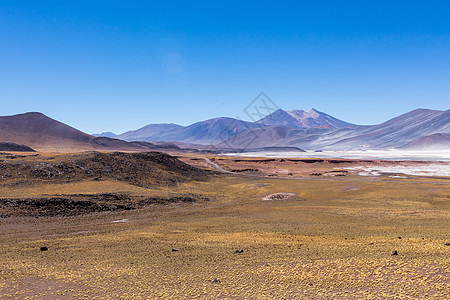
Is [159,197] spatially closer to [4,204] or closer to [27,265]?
[4,204]

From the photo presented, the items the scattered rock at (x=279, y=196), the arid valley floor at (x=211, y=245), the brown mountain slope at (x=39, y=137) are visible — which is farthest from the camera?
the brown mountain slope at (x=39, y=137)

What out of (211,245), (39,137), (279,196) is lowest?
(279,196)

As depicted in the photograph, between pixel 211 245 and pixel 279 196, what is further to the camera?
pixel 279 196

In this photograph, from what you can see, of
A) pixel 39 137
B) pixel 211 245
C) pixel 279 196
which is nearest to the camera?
pixel 211 245

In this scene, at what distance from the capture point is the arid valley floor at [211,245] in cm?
1139

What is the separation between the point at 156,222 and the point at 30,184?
70.0 ft

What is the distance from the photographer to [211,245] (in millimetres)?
16859

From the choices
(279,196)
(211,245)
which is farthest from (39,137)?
(211,245)

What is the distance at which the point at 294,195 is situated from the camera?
4038cm

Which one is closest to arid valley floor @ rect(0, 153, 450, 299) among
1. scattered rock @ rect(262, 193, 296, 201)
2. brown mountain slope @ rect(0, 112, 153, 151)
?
scattered rock @ rect(262, 193, 296, 201)

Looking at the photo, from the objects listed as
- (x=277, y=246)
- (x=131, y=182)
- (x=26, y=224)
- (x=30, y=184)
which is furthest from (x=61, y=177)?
(x=277, y=246)

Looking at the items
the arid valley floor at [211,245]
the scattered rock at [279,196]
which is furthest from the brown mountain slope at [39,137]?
the scattered rock at [279,196]

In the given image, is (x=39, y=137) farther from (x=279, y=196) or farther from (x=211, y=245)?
(x=211, y=245)

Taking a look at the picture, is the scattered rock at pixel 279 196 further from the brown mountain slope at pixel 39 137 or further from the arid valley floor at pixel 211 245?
the brown mountain slope at pixel 39 137
